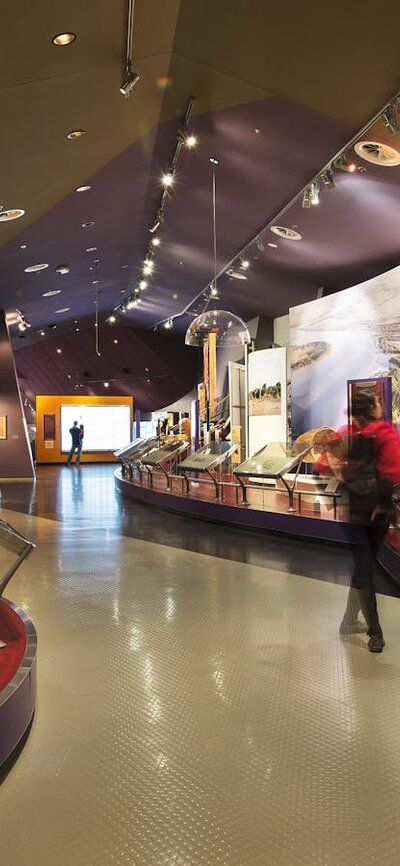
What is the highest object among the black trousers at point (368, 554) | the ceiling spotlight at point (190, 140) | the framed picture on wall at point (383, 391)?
the ceiling spotlight at point (190, 140)

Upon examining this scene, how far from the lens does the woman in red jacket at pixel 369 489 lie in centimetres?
366

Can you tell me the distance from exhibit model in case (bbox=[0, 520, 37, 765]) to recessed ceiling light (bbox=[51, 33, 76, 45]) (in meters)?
3.89

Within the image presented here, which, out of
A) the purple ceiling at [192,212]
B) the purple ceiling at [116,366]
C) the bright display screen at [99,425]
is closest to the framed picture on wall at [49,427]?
the bright display screen at [99,425]

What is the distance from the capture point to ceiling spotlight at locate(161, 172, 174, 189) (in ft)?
31.3

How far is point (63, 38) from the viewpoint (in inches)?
192

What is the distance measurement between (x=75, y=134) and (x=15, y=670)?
6.22 metres

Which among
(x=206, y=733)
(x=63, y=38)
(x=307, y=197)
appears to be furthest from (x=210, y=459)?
(x=206, y=733)

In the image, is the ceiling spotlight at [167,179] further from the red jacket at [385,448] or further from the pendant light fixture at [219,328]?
the red jacket at [385,448]

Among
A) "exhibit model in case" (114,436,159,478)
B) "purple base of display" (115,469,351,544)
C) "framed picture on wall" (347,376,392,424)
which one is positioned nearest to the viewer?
"purple base of display" (115,469,351,544)

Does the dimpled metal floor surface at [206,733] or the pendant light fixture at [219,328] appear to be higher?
the pendant light fixture at [219,328]

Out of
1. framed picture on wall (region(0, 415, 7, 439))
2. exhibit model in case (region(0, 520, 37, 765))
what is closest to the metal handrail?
exhibit model in case (region(0, 520, 37, 765))

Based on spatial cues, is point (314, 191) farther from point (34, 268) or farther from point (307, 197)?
point (34, 268)

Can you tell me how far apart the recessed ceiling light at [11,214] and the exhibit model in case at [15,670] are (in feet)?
22.6

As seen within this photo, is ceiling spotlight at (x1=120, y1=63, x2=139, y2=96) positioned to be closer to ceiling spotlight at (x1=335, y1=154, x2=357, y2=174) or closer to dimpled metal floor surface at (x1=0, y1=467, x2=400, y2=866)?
ceiling spotlight at (x1=335, y1=154, x2=357, y2=174)
